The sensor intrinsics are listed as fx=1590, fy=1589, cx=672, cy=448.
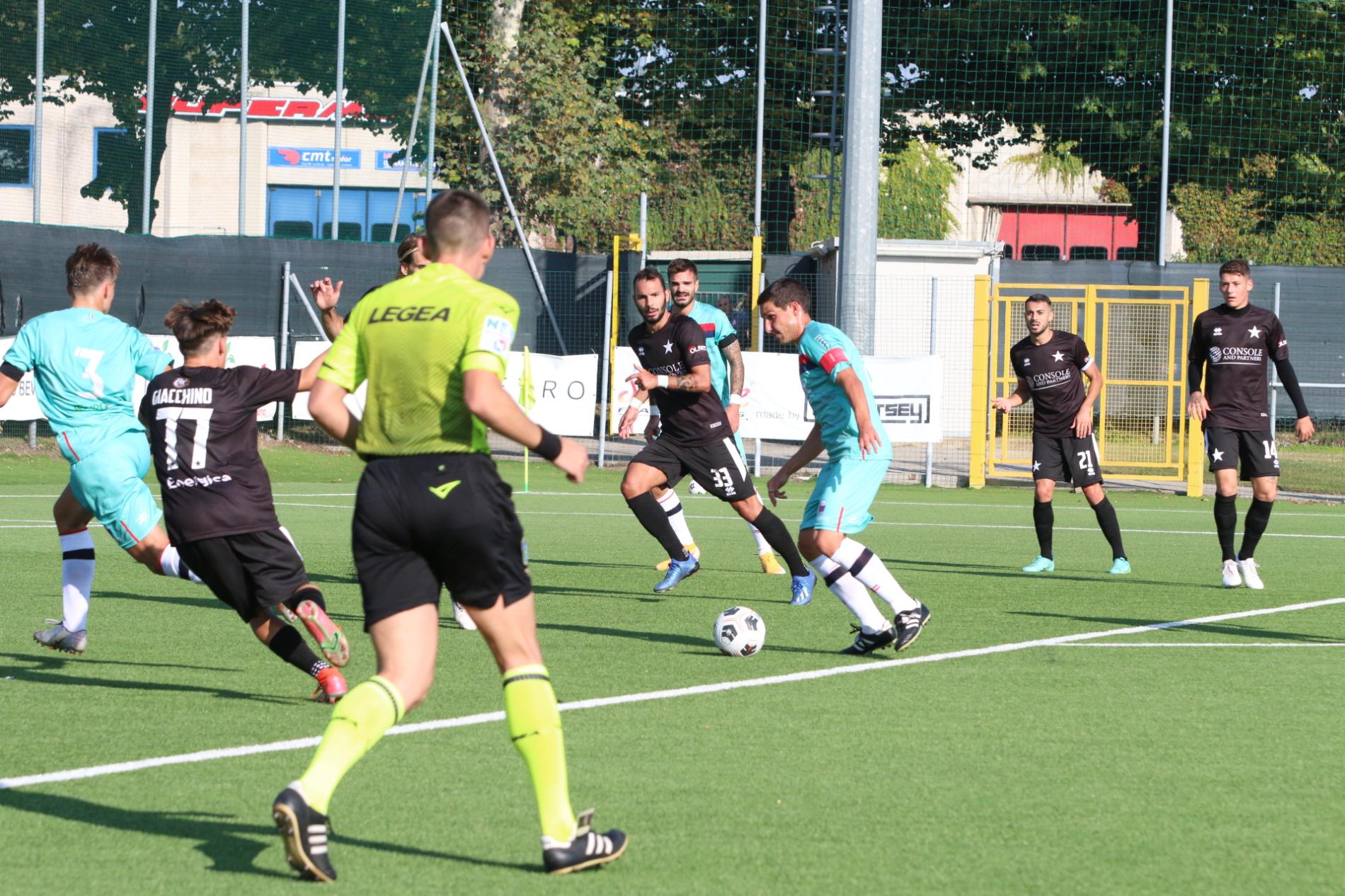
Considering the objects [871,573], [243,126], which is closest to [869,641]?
[871,573]

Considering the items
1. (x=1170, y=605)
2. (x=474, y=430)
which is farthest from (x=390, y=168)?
(x=474, y=430)

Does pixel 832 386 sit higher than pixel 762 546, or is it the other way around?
pixel 832 386

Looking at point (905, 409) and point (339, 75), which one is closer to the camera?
point (905, 409)

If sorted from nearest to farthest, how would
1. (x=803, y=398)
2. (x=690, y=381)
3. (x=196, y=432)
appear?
1. (x=196, y=432)
2. (x=690, y=381)
3. (x=803, y=398)

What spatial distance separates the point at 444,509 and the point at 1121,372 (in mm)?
19915

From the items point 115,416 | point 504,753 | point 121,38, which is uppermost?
point 121,38

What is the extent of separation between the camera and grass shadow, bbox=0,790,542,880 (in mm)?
4391

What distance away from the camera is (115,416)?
25.1ft

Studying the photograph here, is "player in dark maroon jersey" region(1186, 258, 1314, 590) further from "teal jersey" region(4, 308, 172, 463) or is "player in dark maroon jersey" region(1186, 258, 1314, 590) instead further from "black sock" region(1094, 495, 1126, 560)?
"teal jersey" region(4, 308, 172, 463)

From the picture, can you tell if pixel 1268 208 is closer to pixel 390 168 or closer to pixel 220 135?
pixel 390 168

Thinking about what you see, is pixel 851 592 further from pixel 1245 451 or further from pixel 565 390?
pixel 565 390

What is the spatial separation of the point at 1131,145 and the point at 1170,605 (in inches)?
774

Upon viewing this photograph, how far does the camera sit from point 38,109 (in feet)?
72.8

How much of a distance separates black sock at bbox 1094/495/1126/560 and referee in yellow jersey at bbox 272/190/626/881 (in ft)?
26.1
